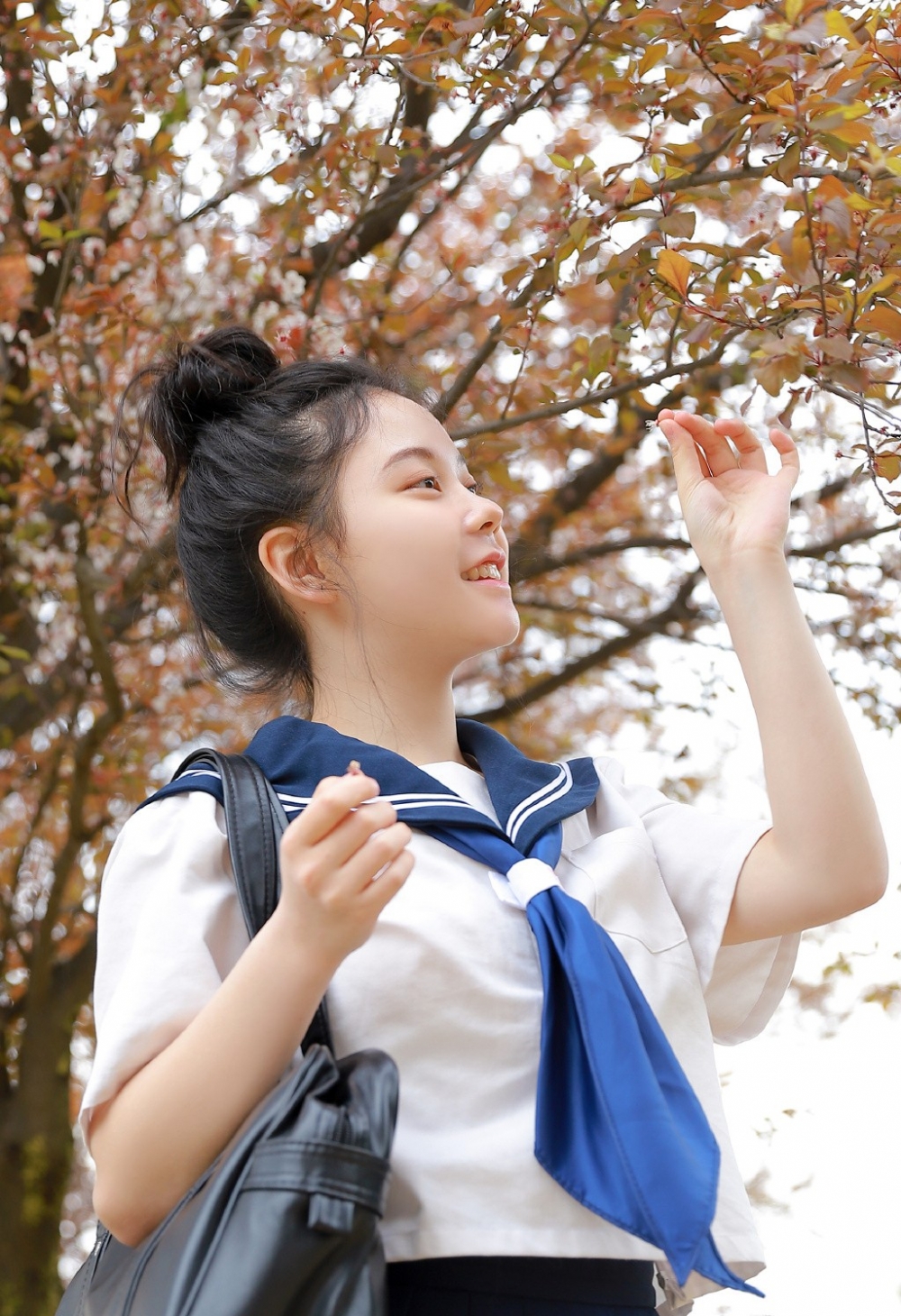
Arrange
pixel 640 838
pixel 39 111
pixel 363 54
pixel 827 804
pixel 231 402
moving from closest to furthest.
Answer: pixel 827 804 < pixel 640 838 < pixel 231 402 < pixel 363 54 < pixel 39 111

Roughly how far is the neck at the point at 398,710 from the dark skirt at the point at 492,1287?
644mm

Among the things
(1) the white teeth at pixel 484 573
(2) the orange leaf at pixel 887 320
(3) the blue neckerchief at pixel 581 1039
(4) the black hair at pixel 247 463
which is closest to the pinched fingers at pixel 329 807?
(3) the blue neckerchief at pixel 581 1039

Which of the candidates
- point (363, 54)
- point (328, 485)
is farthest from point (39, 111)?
point (328, 485)

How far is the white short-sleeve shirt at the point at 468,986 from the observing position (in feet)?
4.31

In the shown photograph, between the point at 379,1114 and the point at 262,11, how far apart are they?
7.19 feet

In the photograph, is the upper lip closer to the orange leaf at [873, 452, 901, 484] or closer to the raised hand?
the raised hand

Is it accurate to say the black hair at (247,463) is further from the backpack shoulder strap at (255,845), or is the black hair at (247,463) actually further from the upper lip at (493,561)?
the backpack shoulder strap at (255,845)

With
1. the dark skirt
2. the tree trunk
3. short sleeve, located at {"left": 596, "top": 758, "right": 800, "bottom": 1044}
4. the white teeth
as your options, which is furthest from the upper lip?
the tree trunk

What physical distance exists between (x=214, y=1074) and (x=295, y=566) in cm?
79

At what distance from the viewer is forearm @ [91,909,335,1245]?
125cm

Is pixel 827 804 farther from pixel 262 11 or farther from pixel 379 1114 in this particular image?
pixel 262 11

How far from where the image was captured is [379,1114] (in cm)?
118

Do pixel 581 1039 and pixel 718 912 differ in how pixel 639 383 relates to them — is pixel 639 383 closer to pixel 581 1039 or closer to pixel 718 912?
pixel 718 912

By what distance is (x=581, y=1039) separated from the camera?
1363 mm
